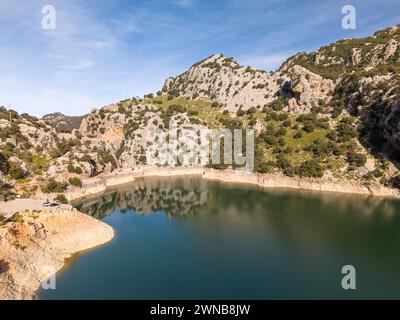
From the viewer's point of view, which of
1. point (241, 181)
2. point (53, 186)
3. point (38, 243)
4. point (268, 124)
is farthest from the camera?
point (268, 124)

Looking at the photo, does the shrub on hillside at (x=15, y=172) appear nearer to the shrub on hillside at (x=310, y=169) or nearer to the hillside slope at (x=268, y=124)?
the hillside slope at (x=268, y=124)

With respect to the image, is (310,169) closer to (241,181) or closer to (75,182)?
(241,181)

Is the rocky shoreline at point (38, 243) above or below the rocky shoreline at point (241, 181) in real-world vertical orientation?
below

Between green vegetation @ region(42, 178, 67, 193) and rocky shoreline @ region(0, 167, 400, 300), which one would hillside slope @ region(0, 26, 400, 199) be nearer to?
green vegetation @ region(42, 178, 67, 193)

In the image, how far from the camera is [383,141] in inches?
4252

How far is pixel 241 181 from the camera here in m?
119

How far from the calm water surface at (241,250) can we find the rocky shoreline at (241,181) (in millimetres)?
6205

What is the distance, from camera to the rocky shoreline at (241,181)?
322 ft

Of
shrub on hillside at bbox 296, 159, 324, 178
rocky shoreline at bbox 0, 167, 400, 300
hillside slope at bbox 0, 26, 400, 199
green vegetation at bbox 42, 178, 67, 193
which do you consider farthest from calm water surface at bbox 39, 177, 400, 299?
hillside slope at bbox 0, 26, 400, 199

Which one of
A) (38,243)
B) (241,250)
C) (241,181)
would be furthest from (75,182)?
(241,250)

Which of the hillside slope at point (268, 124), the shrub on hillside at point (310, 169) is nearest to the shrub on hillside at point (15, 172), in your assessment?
the hillside slope at point (268, 124)

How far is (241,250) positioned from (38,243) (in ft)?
113

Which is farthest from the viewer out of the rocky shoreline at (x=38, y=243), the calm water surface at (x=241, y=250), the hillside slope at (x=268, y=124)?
the hillside slope at (x=268, y=124)
